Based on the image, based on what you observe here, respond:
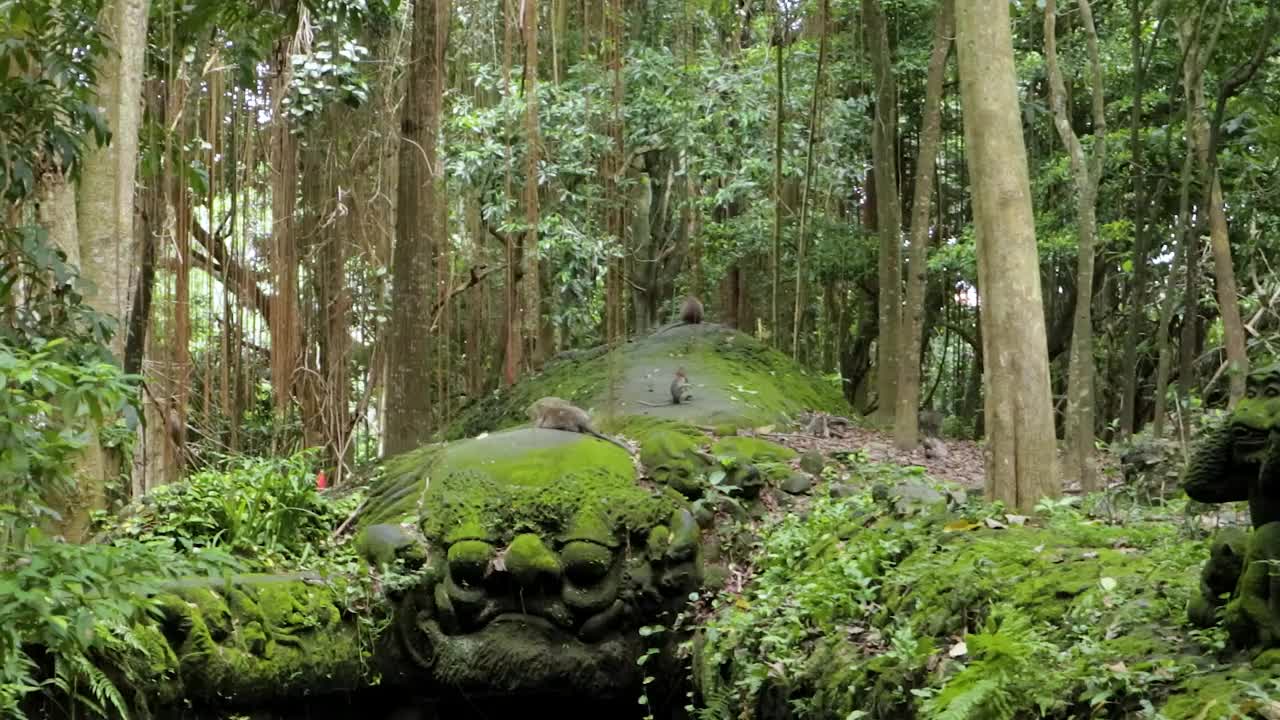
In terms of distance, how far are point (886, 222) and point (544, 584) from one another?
5077mm

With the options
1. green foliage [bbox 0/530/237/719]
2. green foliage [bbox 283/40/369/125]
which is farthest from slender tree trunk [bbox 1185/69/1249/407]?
green foliage [bbox 283/40/369/125]

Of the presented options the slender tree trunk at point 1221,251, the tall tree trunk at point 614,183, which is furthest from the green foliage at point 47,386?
the slender tree trunk at point 1221,251

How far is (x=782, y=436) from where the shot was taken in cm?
913

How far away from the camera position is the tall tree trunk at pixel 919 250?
8844 millimetres

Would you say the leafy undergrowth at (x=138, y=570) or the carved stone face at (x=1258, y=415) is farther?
the leafy undergrowth at (x=138, y=570)

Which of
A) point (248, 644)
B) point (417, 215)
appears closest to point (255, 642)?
point (248, 644)

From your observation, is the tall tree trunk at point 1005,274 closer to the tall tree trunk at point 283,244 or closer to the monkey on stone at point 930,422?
the monkey on stone at point 930,422

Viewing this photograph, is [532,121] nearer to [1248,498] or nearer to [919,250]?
[919,250]

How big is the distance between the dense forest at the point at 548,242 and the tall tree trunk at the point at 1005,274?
19 millimetres

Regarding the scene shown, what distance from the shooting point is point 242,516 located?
24.3 feet

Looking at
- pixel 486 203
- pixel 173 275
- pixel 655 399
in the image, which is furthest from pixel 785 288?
pixel 173 275

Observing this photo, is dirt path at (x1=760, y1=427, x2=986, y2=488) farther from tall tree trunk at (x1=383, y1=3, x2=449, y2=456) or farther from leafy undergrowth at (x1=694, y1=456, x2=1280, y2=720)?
tall tree trunk at (x1=383, y1=3, x2=449, y2=456)

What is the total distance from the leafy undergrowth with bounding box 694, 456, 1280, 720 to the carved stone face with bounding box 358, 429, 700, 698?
18.8 inches

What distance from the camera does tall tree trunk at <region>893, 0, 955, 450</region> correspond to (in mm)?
8844
